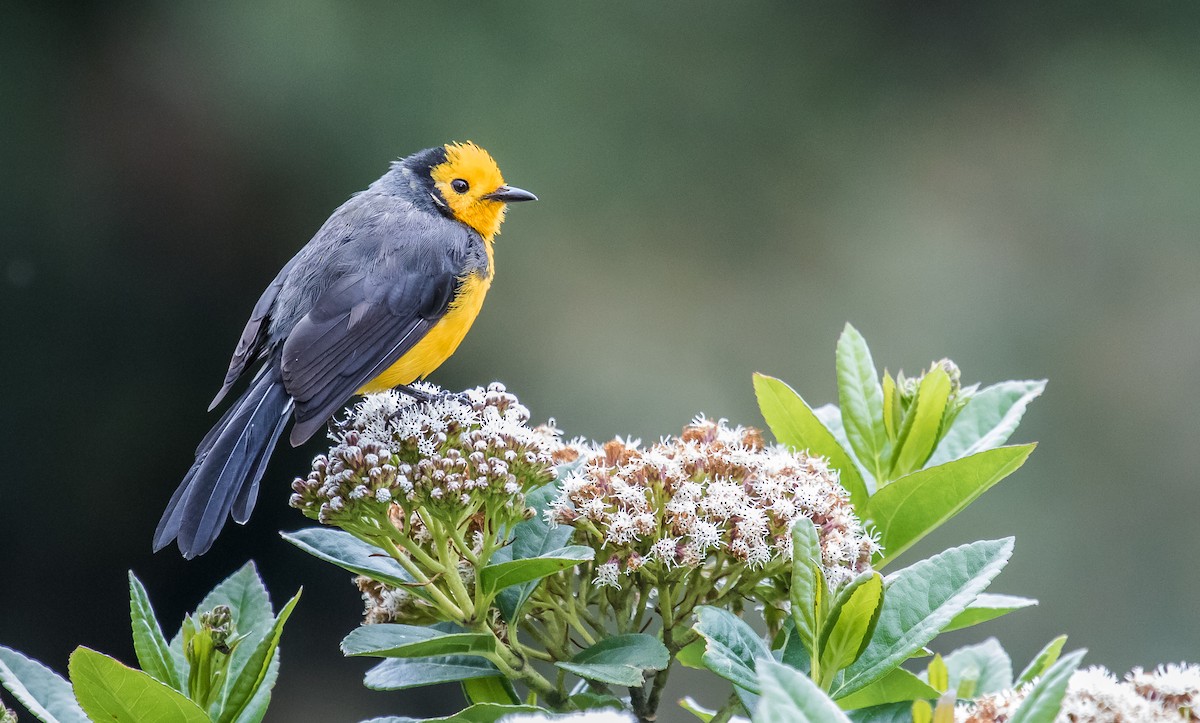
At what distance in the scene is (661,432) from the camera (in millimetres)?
7105

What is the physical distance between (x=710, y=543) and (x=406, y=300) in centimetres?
154

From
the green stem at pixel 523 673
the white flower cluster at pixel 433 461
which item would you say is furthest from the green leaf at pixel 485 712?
the white flower cluster at pixel 433 461

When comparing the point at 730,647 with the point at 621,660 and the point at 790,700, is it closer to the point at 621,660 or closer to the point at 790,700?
the point at 621,660

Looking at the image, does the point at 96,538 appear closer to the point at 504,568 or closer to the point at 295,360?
the point at 295,360

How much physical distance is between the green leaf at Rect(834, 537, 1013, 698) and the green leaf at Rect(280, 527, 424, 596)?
620mm

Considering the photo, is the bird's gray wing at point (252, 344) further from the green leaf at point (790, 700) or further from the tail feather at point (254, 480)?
the green leaf at point (790, 700)

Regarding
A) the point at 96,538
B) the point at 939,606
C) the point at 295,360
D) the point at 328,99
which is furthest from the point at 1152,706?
the point at 96,538

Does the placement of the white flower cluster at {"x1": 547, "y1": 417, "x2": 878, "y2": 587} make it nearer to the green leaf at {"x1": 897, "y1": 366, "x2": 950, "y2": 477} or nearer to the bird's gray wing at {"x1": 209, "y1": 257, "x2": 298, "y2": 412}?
the green leaf at {"x1": 897, "y1": 366, "x2": 950, "y2": 477}

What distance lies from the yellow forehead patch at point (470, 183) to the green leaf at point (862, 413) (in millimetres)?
1747

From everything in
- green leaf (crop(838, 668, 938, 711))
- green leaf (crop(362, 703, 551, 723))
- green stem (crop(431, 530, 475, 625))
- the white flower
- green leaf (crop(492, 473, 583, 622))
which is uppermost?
green leaf (crop(492, 473, 583, 622))

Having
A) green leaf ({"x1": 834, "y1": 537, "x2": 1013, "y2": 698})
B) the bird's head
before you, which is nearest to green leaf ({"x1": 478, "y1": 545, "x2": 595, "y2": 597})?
green leaf ({"x1": 834, "y1": 537, "x2": 1013, "y2": 698})

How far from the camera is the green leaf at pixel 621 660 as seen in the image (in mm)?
1569

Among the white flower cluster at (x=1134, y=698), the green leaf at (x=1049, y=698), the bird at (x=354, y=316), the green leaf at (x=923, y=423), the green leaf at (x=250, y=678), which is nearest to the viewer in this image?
the green leaf at (x=1049, y=698)

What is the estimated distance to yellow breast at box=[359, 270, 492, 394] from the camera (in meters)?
3.06
